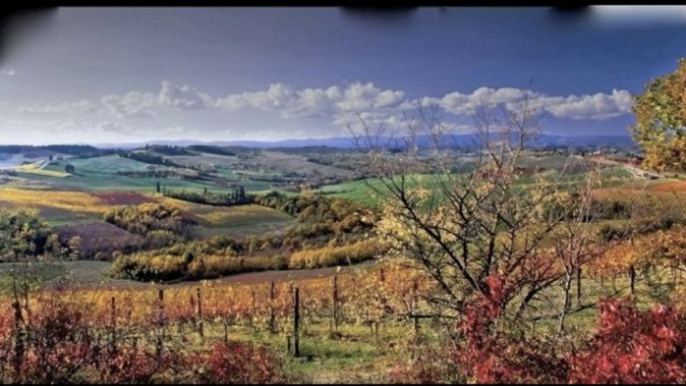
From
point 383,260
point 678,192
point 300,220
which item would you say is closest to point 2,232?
point 300,220

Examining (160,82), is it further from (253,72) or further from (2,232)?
(2,232)

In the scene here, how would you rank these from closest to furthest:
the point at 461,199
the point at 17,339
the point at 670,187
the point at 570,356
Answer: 1. the point at 570,356
2. the point at 17,339
3. the point at 461,199
4. the point at 670,187

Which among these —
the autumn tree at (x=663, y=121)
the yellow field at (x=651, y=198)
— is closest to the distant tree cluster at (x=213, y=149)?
the yellow field at (x=651, y=198)

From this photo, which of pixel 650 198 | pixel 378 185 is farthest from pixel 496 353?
pixel 650 198

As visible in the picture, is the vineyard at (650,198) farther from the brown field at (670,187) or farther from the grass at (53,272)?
the grass at (53,272)

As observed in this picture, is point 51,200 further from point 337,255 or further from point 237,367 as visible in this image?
point 237,367
